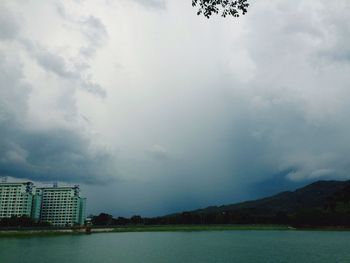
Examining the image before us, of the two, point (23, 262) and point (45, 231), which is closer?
point (23, 262)

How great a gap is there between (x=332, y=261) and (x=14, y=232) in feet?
421

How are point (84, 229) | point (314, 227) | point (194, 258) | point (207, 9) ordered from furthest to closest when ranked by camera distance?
point (314, 227)
point (84, 229)
point (194, 258)
point (207, 9)

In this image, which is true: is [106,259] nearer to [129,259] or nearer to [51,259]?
[129,259]

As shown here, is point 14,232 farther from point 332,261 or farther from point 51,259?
point 332,261

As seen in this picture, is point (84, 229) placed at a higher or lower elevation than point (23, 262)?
higher

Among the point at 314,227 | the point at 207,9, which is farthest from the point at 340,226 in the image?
the point at 207,9

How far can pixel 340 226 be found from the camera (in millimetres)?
193875

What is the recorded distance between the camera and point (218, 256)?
5719cm

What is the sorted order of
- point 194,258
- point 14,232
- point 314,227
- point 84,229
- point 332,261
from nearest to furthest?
1. point 332,261
2. point 194,258
3. point 14,232
4. point 84,229
5. point 314,227

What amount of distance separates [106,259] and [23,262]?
10.9m

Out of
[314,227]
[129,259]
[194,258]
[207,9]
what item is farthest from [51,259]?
[314,227]

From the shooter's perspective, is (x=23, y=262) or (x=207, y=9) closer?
(x=207, y=9)

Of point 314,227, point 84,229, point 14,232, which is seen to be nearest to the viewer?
point 14,232

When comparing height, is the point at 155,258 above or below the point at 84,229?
below
